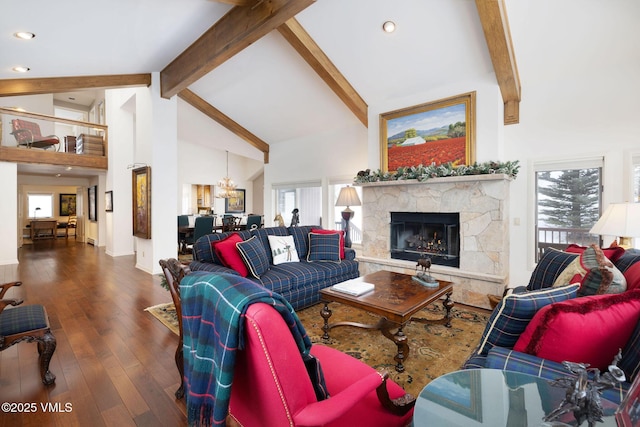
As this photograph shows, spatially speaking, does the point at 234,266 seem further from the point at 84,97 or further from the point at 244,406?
the point at 84,97

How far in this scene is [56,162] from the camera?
664cm

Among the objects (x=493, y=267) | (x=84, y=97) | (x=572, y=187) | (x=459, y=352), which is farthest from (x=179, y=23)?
(x=84, y=97)

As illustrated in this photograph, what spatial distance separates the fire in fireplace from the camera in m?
4.20

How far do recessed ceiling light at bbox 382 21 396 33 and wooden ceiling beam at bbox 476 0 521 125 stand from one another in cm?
96

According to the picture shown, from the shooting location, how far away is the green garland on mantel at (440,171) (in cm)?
361

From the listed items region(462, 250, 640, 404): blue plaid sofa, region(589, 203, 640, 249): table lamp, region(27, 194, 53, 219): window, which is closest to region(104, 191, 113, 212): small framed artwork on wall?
region(27, 194, 53, 219): window

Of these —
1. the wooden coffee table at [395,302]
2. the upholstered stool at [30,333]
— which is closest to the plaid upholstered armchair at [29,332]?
the upholstered stool at [30,333]

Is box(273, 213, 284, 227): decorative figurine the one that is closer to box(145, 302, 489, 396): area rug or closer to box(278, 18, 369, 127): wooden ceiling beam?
box(278, 18, 369, 127): wooden ceiling beam

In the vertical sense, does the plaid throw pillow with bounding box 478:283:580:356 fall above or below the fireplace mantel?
below

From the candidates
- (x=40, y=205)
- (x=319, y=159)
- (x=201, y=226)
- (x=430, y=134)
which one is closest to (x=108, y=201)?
(x=201, y=226)

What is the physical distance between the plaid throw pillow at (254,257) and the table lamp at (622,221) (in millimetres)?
3243

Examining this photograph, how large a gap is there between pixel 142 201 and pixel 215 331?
5475 mm

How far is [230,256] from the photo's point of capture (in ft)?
10.5

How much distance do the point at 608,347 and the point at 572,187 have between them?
337cm
